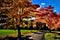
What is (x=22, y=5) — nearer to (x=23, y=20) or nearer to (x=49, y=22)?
(x=23, y=20)

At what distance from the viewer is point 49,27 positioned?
7.88 meters

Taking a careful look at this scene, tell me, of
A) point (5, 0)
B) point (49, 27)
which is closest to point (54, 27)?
point (49, 27)

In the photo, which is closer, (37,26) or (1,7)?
(1,7)

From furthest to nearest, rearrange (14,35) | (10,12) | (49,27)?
1. (14,35)
2. (49,27)
3. (10,12)

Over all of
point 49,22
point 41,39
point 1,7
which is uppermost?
point 1,7

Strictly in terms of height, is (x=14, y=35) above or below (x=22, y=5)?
below

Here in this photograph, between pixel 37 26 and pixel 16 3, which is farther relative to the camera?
pixel 37 26

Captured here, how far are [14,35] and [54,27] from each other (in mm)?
1548

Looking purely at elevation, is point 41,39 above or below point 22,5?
below

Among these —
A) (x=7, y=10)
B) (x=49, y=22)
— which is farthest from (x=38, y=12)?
(x=7, y=10)

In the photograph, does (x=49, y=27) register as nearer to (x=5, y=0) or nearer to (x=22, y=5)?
(x=22, y=5)

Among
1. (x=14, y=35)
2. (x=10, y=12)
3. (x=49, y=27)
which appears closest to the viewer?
(x=10, y=12)

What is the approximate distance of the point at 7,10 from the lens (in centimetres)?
743

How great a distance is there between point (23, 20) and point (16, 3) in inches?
24.8
